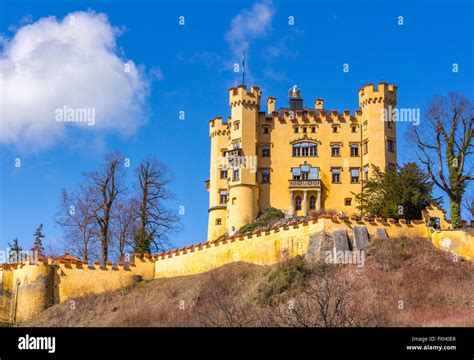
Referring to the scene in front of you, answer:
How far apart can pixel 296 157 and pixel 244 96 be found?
6684mm

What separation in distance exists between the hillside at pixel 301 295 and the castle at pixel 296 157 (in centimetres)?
1817

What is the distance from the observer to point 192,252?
48.1m

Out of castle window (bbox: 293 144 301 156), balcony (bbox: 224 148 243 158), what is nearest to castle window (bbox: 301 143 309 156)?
castle window (bbox: 293 144 301 156)

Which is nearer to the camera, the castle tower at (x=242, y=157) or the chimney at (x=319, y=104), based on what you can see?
the castle tower at (x=242, y=157)

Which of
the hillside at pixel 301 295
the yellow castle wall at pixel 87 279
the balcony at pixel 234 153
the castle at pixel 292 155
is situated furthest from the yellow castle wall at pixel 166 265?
the balcony at pixel 234 153

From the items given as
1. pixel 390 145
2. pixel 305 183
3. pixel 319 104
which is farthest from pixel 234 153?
pixel 390 145

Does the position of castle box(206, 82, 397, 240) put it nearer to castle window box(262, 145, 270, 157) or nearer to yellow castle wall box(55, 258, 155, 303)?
castle window box(262, 145, 270, 157)

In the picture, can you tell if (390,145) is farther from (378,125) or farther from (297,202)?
(297,202)

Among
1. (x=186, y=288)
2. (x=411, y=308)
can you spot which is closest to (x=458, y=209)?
(x=411, y=308)

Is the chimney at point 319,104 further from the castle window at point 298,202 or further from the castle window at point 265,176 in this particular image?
the castle window at point 298,202

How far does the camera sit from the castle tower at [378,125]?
6262 centimetres

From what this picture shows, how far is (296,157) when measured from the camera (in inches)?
2557

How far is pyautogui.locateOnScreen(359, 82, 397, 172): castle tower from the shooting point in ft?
205
